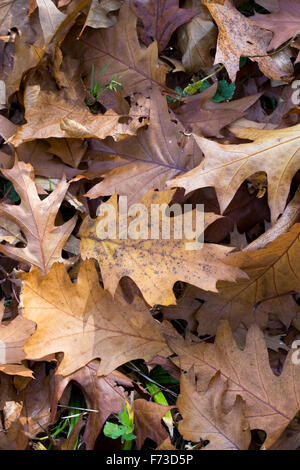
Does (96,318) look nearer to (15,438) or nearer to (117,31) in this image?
(15,438)

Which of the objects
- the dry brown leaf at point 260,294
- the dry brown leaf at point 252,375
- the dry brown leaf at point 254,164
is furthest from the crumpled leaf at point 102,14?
the dry brown leaf at point 252,375

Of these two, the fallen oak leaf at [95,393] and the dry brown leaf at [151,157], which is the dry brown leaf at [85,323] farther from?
the dry brown leaf at [151,157]

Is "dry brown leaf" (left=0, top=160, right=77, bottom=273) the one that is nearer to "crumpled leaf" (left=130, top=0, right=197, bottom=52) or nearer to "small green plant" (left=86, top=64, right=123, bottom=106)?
"small green plant" (left=86, top=64, right=123, bottom=106)

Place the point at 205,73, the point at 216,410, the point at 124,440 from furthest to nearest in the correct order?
1. the point at 205,73
2. the point at 124,440
3. the point at 216,410

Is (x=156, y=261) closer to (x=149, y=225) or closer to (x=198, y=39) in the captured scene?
(x=149, y=225)

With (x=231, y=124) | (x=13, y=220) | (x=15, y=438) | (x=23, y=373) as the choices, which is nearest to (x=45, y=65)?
(x=13, y=220)

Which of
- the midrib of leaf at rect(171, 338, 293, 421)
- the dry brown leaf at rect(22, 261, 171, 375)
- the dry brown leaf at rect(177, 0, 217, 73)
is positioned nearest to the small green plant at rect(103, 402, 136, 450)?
the dry brown leaf at rect(22, 261, 171, 375)
